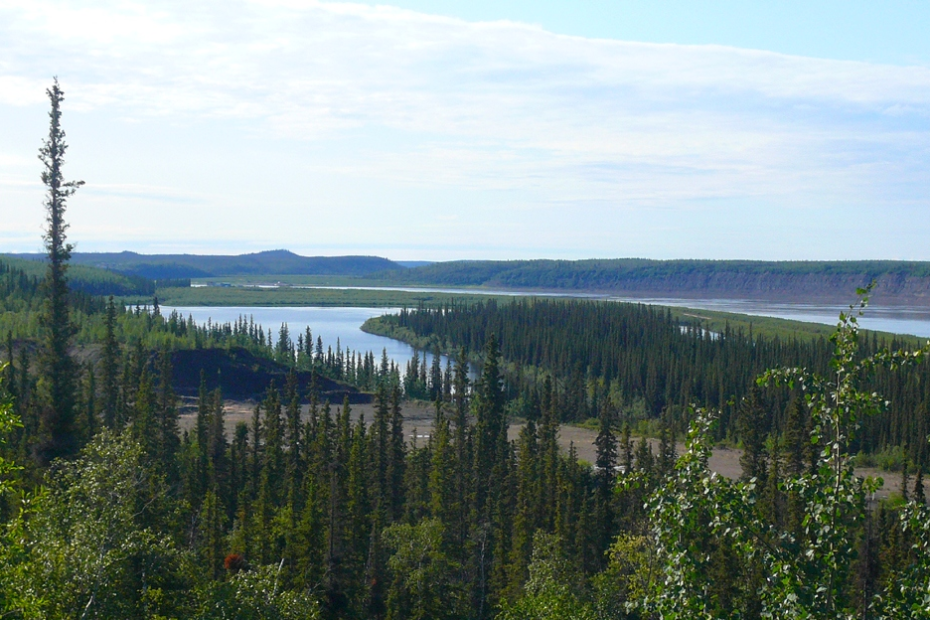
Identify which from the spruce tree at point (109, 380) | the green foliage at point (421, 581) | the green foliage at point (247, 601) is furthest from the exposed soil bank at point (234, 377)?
the green foliage at point (247, 601)

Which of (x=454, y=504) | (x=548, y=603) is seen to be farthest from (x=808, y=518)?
(x=454, y=504)

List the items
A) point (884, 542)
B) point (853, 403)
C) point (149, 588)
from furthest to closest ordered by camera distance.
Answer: point (884, 542), point (149, 588), point (853, 403)

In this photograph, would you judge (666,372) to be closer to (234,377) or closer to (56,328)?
(234,377)

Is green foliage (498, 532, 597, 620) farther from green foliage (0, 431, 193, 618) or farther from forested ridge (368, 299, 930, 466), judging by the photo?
forested ridge (368, 299, 930, 466)

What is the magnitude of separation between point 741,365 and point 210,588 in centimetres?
12579

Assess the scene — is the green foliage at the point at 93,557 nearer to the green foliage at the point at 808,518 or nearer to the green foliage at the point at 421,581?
the green foliage at the point at 808,518

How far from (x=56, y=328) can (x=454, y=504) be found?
27038 millimetres

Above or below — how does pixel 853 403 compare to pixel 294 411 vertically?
above

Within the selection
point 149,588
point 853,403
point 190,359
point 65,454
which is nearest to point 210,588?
point 149,588

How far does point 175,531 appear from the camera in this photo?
3391cm

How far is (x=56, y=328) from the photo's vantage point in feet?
120

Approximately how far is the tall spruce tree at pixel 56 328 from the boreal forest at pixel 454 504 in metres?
0.08

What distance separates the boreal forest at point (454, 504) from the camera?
10234 millimetres

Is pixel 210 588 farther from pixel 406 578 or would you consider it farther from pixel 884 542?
pixel 884 542
